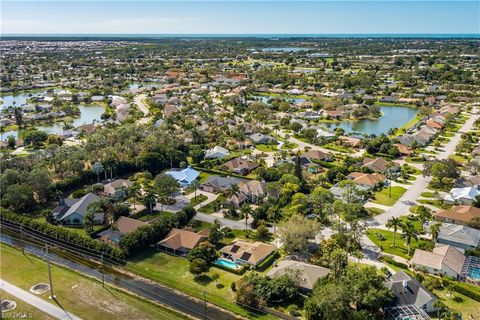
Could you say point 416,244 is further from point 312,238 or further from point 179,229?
point 179,229

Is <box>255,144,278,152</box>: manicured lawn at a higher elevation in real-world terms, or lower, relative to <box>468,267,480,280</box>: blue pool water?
higher

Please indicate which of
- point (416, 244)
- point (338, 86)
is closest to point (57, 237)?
point (416, 244)

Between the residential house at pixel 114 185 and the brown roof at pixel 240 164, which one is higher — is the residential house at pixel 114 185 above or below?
below

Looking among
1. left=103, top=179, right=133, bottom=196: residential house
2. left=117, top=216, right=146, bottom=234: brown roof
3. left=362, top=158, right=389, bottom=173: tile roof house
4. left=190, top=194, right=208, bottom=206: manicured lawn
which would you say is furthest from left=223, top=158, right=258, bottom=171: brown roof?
left=117, top=216, right=146, bottom=234: brown roof

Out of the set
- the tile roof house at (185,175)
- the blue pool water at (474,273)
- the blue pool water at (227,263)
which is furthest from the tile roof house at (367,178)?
the blue pool water at (227,263)

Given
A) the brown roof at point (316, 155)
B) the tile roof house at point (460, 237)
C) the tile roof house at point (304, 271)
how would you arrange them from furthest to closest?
the brown roof at point (316, 155) → the tile roof house at point (460, 237) → the tile roof house at point (304, 271)

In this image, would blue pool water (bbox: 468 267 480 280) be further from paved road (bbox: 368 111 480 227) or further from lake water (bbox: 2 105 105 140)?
lake water (bbox: 2 105 105 140)

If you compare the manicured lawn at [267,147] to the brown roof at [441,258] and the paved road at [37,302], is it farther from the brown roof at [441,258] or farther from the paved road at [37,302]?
the paved road at [37,302]

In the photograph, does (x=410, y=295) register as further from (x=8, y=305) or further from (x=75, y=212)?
(x=75, y=212)
